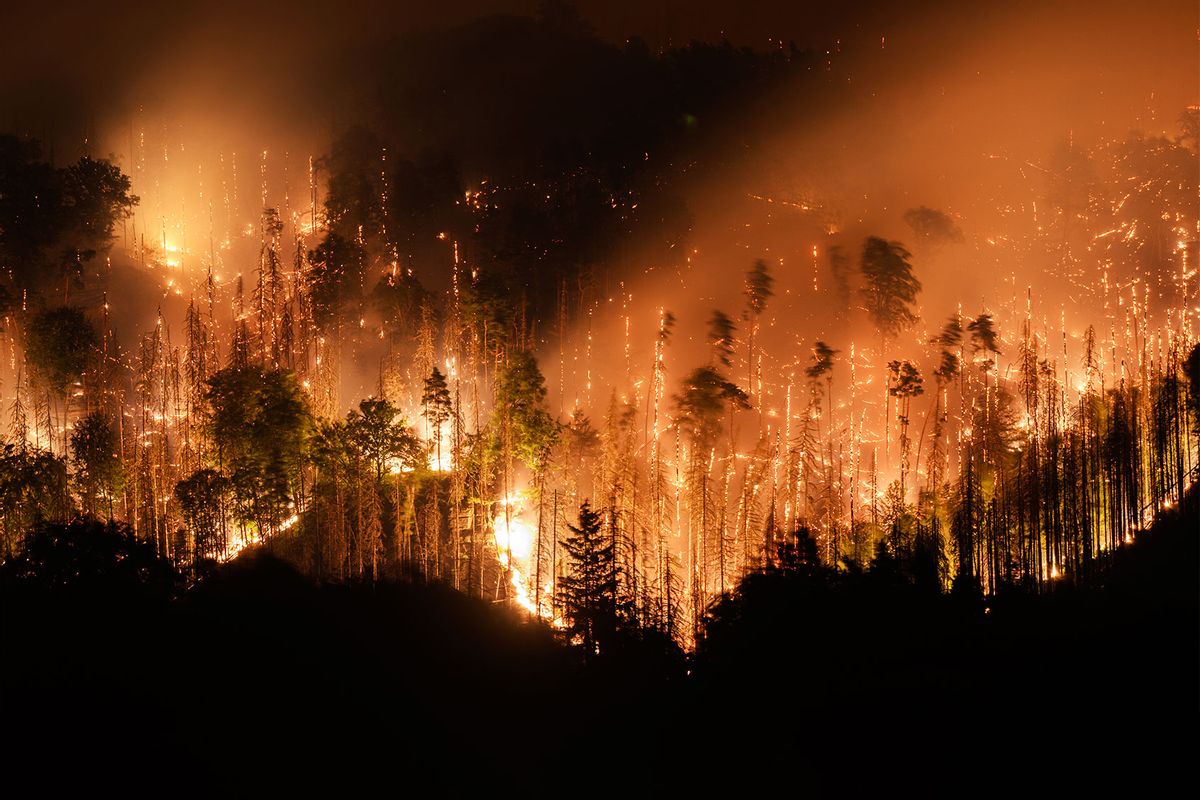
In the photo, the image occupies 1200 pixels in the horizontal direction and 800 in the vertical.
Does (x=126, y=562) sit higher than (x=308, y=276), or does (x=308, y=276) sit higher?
(x=308, y=276)

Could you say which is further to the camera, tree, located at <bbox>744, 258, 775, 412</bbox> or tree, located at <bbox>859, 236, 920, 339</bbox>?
tree, located at <bbox>859, 236, 920, 339</bbox>

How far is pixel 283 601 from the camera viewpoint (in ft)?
118

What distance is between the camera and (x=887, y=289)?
74625 mm

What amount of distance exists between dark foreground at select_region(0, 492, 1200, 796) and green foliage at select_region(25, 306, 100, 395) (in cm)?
2884

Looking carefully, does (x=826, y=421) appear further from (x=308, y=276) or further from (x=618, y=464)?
(x=308, y=276)

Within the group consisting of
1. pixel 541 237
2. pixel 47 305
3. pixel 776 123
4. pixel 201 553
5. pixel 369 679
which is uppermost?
pixel 776 123

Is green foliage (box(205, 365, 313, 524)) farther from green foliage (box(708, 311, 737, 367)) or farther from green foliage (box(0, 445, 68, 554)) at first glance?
green foliage (box(708, 311, 737, 367))

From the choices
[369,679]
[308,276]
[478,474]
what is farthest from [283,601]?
[308,276]

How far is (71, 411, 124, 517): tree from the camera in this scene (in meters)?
47.6

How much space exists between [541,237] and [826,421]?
2733 centimetres

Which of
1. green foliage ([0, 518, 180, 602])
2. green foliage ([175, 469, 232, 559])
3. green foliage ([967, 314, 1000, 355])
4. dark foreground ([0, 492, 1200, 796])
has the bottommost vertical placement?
dark foreground ([0, 492, 1200, 796])

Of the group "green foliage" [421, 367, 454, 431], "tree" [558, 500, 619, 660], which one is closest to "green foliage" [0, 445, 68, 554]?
"green foliage" [421, 367, 454, 431]

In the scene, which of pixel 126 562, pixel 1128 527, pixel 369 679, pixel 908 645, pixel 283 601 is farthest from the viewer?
pixel 1128 527

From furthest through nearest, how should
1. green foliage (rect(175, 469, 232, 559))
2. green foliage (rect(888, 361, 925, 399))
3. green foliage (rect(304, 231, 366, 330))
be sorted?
1. green foliage (rect(304, 231, 366, 330))
2. green foliage (rect(888, 361, 925, 399))
3. green foliage (rect(175, 469, 232, 559))
